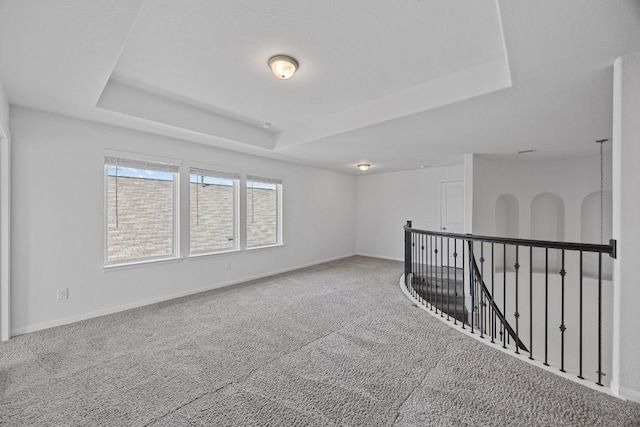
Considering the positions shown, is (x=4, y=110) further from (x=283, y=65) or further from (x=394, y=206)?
(x=394, y=206)

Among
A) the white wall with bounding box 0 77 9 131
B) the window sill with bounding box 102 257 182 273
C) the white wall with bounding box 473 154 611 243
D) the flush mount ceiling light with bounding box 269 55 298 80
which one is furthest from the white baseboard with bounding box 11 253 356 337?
the white wall with bounding box 473 154 611 243

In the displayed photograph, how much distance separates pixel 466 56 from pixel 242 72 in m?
2.06

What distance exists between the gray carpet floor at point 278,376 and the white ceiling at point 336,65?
2.34m

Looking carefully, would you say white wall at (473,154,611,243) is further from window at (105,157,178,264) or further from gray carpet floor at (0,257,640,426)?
window at (105,157,178,264)

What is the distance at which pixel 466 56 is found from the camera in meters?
2.39

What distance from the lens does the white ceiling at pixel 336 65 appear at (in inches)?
67.0

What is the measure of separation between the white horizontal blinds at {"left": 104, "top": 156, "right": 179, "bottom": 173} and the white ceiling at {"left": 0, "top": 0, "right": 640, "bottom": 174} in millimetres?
464

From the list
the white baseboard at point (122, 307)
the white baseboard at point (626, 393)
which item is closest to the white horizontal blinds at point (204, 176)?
the white baseboard at point (122, 307)

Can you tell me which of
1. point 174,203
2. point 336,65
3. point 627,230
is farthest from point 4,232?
point 627,230

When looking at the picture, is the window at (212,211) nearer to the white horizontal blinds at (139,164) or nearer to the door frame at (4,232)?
the white horizontal blinds at (139,164)

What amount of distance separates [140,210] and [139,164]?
64cm

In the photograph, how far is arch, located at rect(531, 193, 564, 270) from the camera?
565 centimetres

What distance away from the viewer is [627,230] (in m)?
1.87

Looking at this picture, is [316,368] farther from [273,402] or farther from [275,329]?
[275,329]
